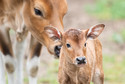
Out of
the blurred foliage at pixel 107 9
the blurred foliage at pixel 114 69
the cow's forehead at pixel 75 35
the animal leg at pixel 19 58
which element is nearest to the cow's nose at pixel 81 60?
the cow's forehead at pixel 75 35

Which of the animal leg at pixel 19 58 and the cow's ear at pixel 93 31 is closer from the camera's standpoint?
the cow's ear at pixel 93 31

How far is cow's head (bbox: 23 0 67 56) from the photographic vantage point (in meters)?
7.57

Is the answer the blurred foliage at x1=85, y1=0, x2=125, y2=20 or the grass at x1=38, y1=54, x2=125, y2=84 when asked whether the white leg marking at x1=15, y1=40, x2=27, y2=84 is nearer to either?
the grass at x1=38, y1=54, x2=125, y2=84

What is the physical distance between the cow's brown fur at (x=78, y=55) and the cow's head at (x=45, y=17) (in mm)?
474

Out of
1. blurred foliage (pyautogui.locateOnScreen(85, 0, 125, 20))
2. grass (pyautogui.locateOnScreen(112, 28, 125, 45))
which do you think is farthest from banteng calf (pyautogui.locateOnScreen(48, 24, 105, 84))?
blurred foliage (pyautogui.locateOnScreen(85, 0, 125, 20))

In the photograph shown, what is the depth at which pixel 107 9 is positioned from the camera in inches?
571

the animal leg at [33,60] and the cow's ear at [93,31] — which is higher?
the cow's ear at [93,31]

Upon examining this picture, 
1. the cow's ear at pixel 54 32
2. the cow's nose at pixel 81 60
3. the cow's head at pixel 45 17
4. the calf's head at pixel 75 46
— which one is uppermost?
the cow's head at pixel 45 17

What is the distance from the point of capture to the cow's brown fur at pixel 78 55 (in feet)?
21.3

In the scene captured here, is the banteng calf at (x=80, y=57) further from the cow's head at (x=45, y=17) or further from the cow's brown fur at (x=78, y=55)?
the cow's head at (x=45, y=17)

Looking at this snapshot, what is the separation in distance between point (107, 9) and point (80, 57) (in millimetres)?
8366

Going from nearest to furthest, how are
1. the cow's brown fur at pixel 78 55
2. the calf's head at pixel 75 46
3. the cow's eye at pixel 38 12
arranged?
the calf's head at pixel 75 46
the cow's brown fur at pixel 78 55
the cow's eye at pixel 38 12

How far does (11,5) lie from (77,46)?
2.23 metres

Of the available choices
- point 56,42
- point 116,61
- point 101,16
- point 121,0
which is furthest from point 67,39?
point 121,0
